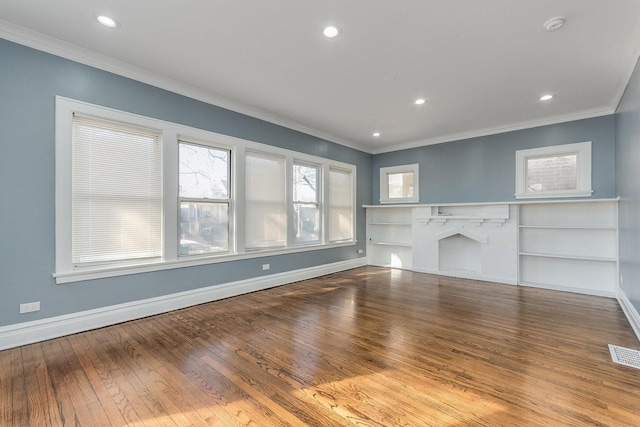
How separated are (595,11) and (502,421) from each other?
3214 mm

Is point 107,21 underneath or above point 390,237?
above

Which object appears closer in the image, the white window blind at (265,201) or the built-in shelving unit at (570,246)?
the built-in shelving unit at (570,246)

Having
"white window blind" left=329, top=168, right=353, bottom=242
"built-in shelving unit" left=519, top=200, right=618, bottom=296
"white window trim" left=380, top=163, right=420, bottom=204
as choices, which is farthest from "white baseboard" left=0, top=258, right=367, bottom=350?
"built-in shelving unit" left=519, top=200, right=618, bottom=296

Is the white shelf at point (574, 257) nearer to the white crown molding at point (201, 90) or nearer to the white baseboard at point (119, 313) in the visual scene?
the white crown molding at point (201, 90)

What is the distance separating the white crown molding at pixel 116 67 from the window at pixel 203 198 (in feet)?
2.24

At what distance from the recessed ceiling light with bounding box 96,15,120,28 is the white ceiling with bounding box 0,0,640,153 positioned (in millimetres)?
70

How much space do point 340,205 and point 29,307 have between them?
508 centimetres

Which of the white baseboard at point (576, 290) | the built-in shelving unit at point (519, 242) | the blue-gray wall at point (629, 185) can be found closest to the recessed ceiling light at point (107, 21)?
the blue-gray wall at point (629, 185)

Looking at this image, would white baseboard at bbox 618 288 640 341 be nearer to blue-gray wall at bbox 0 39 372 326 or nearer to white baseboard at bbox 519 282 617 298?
white baseboard at bbox 519 282 617 298

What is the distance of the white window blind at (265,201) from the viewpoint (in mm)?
4668

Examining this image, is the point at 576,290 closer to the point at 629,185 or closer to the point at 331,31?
the point at 629,185

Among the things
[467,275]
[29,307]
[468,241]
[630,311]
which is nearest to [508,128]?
[468,241]

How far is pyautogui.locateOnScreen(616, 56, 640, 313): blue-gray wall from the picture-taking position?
2977 millimetres

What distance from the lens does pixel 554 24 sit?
2.51 meters
